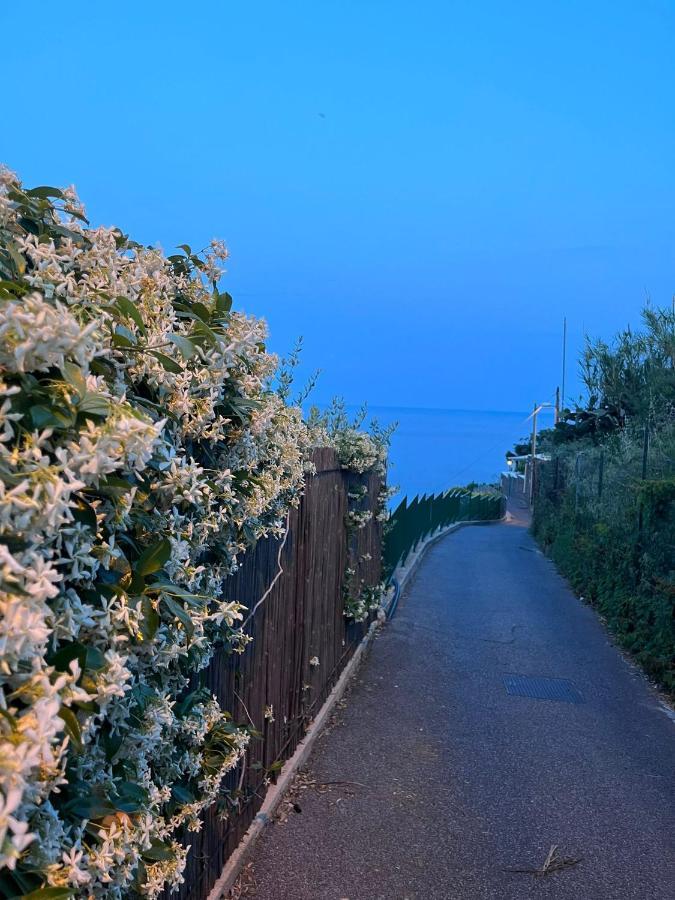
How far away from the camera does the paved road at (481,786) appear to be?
3910mm

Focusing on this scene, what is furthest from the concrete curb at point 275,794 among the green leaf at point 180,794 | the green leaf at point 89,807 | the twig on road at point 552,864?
the green leaf at point 89,807

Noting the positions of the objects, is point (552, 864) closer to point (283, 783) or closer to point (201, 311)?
point (283, 783)

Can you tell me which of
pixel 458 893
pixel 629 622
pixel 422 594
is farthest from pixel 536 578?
pixel 458 893

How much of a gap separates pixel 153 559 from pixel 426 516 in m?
18.9

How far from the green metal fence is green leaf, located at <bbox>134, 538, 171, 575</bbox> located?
878cm

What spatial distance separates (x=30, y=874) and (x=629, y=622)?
8585 mm

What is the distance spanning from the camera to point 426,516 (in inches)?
800

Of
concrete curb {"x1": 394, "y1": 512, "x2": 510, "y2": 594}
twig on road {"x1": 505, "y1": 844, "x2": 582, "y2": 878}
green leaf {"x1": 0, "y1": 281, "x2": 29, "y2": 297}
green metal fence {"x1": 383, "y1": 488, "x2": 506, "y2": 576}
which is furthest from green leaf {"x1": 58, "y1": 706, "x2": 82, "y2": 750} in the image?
concrete curb {"x1": 394, "y1": 512, "x2": 510, "y2": 594}

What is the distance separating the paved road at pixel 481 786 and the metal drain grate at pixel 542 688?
11 cm

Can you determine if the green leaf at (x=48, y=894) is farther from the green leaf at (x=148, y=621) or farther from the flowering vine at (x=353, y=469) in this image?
the flowering vine at (x=353, y=469)

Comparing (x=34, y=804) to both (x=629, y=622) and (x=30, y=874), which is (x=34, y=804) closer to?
(x=30, y=874)

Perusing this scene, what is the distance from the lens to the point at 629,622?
29.2 ft

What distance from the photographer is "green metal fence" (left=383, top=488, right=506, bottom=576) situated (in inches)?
459

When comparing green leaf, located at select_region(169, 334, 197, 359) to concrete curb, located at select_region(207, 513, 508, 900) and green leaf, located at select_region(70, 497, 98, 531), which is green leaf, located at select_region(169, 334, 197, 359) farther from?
concrete curb, located at select_region(207, 513, 508, 900)
